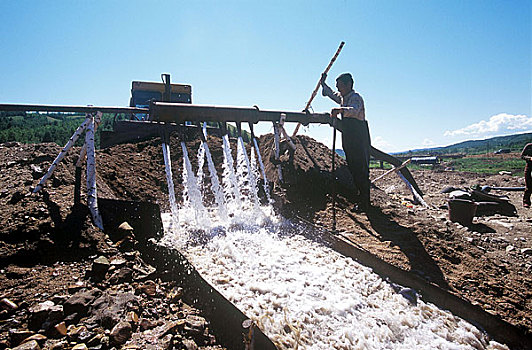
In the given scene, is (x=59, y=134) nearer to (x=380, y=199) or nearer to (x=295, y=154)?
(x=295, y=154)

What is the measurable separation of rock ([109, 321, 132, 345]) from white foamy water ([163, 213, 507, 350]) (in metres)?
0.99

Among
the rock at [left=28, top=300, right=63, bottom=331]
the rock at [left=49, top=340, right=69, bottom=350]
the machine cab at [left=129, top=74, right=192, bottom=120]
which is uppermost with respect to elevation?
the machine cab at [left=129, top=74, right=192, bottom=120]

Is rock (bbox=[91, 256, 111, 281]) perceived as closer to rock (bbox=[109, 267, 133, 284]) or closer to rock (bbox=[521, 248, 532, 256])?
rock (bbox=[109, 267, 133, 284])

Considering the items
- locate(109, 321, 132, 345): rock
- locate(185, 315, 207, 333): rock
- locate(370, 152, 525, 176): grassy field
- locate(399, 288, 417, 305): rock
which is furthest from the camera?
locate(370, 152, 525, 176): grassy field

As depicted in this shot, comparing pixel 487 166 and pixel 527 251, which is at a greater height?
pixel 527 251

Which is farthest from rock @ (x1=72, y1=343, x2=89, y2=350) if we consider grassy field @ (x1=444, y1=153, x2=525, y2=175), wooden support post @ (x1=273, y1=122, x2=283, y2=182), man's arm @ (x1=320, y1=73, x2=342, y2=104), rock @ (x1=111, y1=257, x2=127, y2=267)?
grassy field @ (x1=444, y1=153, x2=525, y2=175)

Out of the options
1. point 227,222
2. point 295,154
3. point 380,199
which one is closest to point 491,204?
point 380,199

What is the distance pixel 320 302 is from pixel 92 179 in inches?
125

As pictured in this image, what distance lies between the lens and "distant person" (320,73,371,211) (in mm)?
4909

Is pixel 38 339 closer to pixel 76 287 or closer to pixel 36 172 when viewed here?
pixel 76 287

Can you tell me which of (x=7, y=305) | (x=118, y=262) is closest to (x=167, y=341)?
(x=118, y=262)

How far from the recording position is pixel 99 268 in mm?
2590

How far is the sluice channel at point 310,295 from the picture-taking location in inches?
100

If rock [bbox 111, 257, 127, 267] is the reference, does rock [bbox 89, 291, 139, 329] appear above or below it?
below
